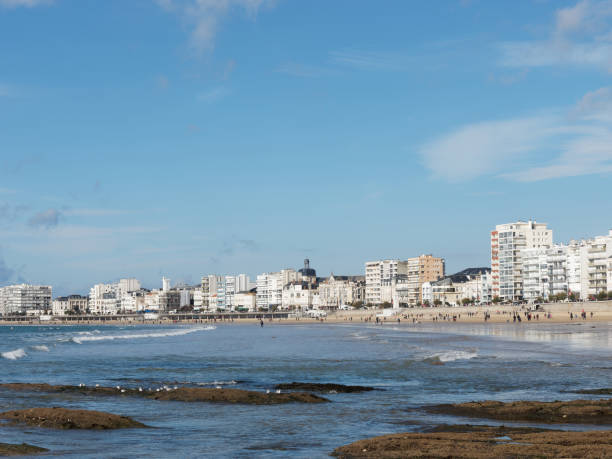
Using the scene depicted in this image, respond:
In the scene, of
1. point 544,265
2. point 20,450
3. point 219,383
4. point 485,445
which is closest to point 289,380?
point 219,383

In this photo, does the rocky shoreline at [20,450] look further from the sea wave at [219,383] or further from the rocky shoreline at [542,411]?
the sea wave at [219,383]

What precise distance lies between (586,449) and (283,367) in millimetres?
24327

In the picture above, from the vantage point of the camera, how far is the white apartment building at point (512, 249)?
184250 mm

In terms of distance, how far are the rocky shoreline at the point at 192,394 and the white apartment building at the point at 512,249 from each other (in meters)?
162

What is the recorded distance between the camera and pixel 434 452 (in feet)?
45.6

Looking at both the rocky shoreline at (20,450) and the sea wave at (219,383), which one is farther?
the sea wave at (219,383)

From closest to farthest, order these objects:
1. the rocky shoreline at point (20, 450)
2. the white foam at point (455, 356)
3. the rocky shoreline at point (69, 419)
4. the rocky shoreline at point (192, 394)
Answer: the rocky shoreline at point (20, 450) → the rocky shoreline at point (69, 419) → the rocky shoreline at point (192, 394) → the white foam at point (455, 356)

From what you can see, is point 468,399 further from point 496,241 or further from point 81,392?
point 496,241

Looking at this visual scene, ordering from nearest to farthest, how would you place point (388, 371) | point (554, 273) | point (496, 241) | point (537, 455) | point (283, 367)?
point (537, 455)
point (388, 371)
point (283, 367)
point (554, 273)
point (496, 241)

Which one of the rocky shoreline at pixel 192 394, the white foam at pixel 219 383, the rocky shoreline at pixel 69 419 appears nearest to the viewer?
the rocky shoreline at pixel 69 419

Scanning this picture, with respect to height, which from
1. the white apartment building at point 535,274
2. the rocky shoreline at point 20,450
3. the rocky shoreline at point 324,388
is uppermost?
the white apartment building at point 535,274

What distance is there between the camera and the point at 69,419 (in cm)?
1902

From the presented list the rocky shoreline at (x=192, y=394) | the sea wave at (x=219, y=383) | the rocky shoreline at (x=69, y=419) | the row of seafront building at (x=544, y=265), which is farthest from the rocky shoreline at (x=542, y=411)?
the row of seafront building at (x=544, y=265)

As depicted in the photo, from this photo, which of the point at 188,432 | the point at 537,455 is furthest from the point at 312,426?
the point at 537,455
